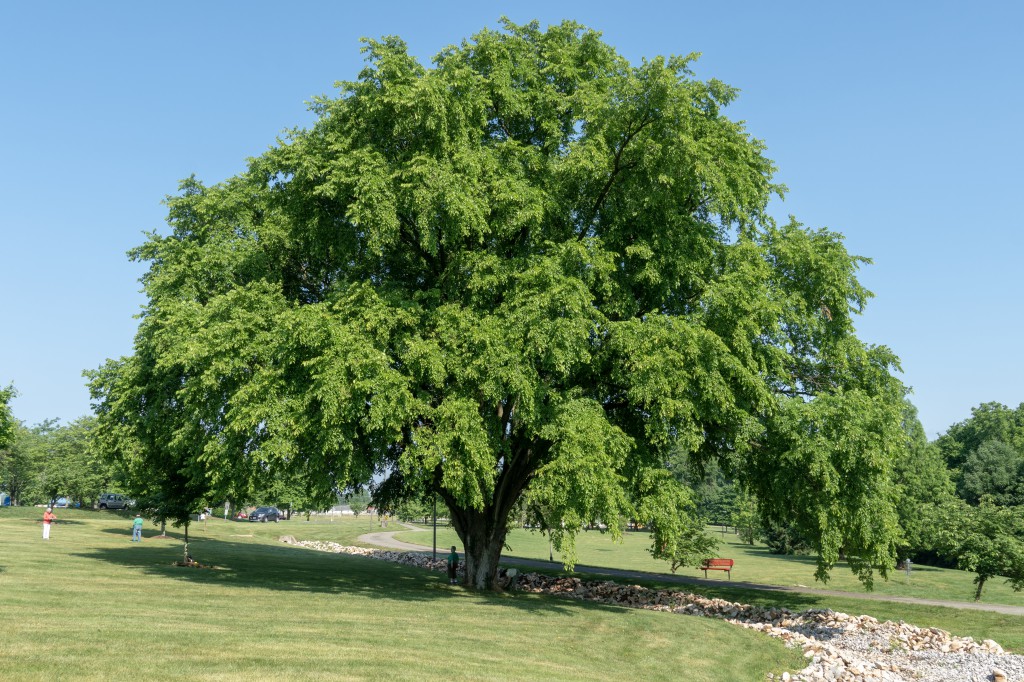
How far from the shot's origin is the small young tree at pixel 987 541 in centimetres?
3022

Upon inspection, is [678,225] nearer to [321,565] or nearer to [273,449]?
[273,449]

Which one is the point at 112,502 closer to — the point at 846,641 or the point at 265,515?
the point at 265,515

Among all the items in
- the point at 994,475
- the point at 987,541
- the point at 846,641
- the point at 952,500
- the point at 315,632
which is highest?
the point at 994,475

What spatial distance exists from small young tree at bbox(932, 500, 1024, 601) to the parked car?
72.0 meters

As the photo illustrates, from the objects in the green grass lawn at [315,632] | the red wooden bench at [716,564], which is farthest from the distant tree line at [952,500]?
the green grass lawn at [315,632]

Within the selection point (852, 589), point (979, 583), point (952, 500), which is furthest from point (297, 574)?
point (952, 500)

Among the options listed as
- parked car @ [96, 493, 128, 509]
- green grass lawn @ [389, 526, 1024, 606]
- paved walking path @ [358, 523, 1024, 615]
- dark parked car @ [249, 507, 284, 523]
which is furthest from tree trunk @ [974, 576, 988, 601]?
dark parked car @ [249, 507, 284, 523]

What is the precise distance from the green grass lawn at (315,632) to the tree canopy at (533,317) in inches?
119

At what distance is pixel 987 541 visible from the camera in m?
30.8

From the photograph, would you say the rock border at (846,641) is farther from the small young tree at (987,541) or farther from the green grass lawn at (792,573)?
the small young tree at (987,541)

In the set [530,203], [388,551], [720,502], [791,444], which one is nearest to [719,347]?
[791,444]

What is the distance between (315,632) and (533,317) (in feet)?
31.4

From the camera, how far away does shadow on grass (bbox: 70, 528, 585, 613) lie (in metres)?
25.3

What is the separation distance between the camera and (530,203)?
76.0ft
